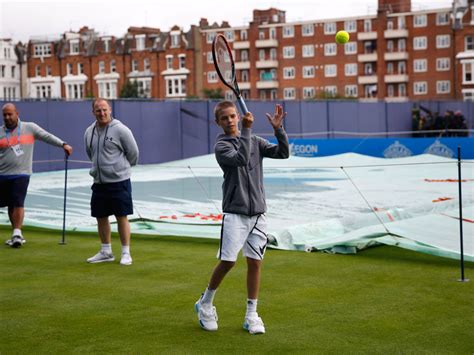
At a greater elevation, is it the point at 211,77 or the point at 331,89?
the point at 211,77

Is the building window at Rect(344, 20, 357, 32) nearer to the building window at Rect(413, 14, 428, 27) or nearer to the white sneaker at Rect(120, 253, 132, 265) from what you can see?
the building window at Rect(413, 14, 428, 27)

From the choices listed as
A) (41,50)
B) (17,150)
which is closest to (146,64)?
(41,50)

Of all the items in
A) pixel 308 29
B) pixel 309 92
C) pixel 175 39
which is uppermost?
pixel 308 29

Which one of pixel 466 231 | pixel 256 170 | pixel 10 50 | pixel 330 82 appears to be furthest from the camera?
pixel 10 50

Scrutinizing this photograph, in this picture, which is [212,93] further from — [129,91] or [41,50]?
[41,50]

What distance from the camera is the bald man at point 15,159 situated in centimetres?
1067

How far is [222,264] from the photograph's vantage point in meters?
6.19

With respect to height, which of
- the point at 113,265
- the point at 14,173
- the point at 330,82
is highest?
the point at 330,82

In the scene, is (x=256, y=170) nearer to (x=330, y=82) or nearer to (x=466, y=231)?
(x=466, y=231)

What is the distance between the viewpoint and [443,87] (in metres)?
84.8

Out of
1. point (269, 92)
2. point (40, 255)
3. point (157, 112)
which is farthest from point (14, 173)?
point (269, 92)

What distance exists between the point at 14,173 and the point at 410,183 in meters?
10.6

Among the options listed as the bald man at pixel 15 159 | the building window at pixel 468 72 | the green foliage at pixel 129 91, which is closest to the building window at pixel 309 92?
the building window at pixel 468 72

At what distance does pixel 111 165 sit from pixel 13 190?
2143mm
